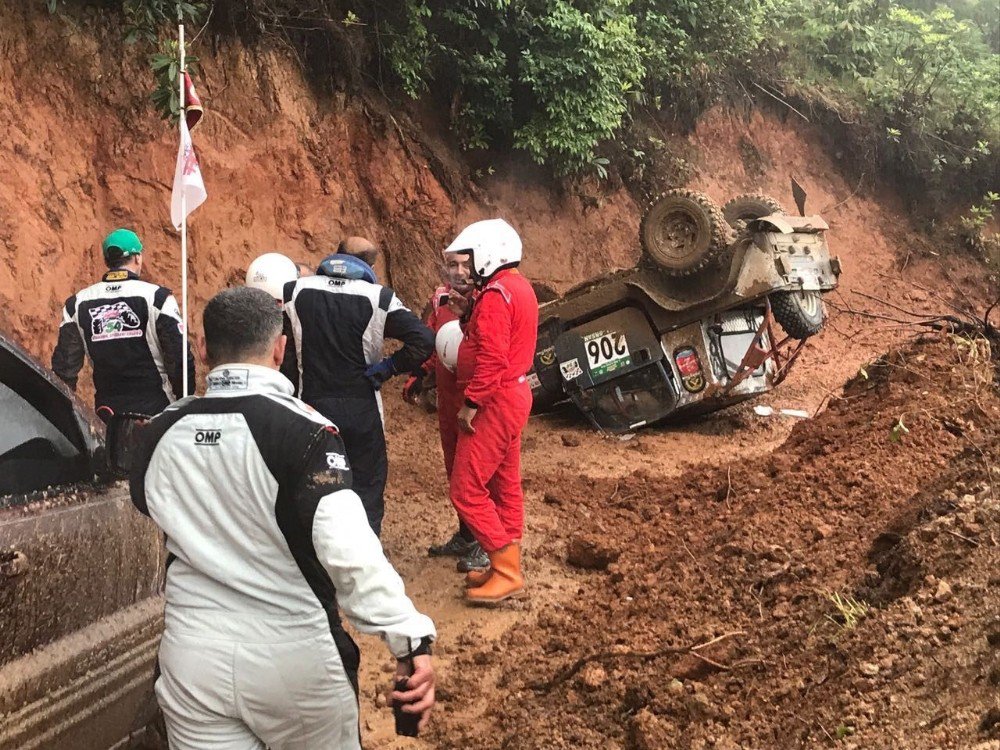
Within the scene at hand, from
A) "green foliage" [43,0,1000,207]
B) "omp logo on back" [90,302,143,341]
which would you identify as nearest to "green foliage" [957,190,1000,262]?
"green foliage" [43,0,1000,207]

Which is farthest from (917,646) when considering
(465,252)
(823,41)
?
(823,41)

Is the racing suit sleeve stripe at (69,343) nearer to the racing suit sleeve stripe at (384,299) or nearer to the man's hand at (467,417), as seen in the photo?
the racing suit sleeve stripe at (384,299)

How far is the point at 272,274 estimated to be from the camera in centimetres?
574

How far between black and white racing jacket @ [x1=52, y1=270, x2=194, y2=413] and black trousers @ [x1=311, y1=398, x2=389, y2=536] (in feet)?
3.05

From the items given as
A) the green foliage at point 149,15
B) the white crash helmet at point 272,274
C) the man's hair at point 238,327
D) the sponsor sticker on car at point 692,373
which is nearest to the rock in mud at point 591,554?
the white crash helmet at point 272,274

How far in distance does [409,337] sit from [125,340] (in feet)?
5.22

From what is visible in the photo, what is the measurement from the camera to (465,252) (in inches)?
207

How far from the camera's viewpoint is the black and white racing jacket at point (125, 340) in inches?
200

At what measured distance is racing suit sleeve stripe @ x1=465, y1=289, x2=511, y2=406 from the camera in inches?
197

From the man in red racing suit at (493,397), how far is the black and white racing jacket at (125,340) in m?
1.61

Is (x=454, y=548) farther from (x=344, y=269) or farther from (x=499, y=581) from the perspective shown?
(x=344, y=269)

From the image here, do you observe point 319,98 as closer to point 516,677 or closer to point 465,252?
point 465,252

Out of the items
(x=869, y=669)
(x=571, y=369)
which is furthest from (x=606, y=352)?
(x=869, y=669)

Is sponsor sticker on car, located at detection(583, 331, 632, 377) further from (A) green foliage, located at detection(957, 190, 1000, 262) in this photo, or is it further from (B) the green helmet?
(A) green foliage, located at detection(957, 190, 1000, 262)
